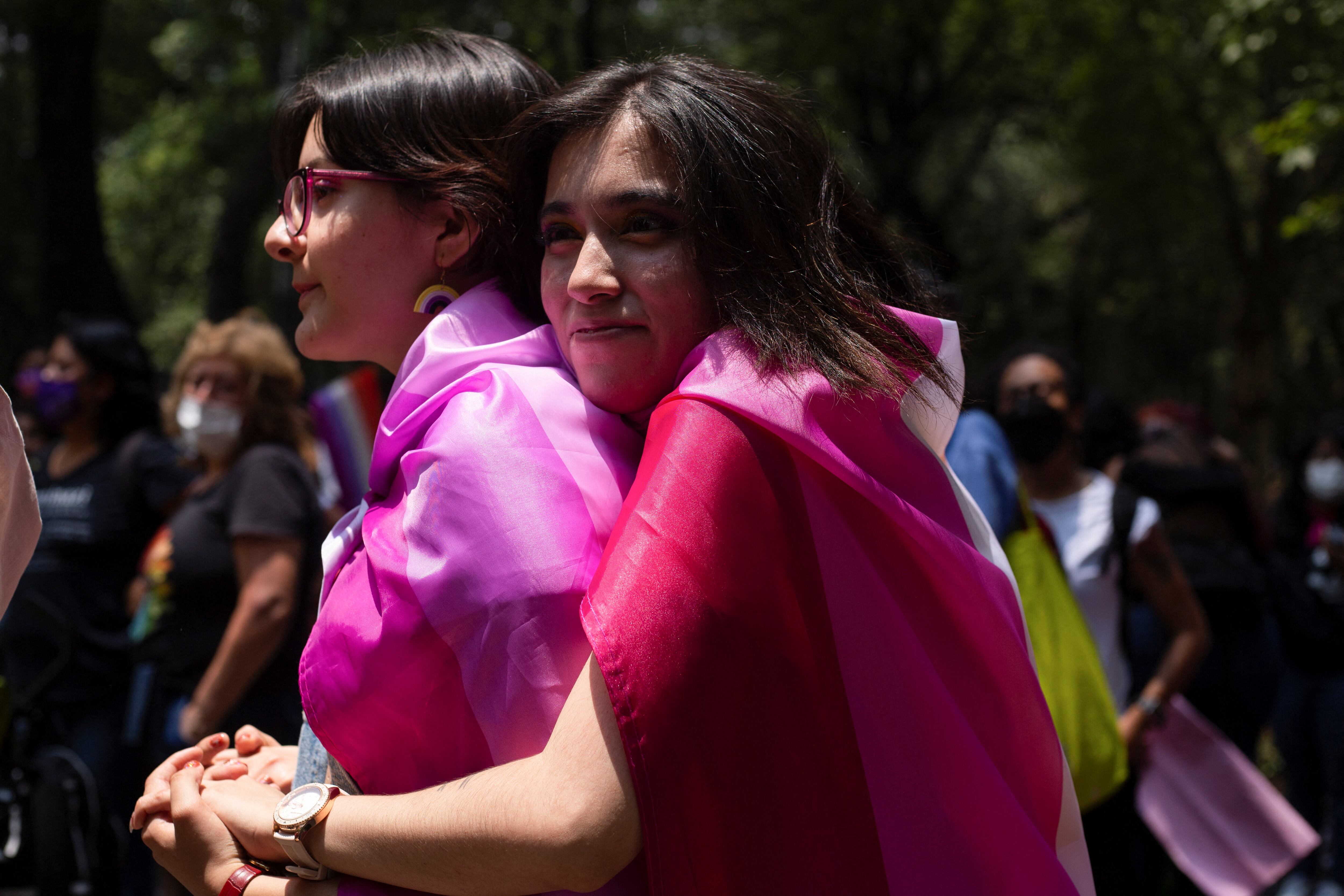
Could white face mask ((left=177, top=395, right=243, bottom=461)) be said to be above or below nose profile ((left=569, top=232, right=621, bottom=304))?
below

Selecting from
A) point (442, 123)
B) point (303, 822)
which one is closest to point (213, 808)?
point (303, 822)

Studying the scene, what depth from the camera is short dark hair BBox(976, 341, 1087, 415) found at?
4.54 meters

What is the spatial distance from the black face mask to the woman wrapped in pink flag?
2883 mm

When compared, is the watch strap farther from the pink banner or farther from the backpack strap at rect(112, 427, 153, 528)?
the backpack strap at rect(112, 427, 153, 528)

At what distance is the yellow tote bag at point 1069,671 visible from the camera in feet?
11.6

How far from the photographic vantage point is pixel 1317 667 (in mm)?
5664

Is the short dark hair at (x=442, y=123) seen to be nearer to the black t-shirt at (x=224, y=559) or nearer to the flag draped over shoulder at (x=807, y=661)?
the flag draped over shoulder at (x=807, y=661)

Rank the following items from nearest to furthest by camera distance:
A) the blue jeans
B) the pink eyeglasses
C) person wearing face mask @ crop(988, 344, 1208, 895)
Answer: the pink eyeglasses < person wearing face mask @ crop(988, 344, 1208, 895) < the blue jeans

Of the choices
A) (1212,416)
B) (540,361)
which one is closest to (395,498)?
(540,361)

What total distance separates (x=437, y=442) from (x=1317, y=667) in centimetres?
533

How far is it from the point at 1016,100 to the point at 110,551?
16102 millimetres

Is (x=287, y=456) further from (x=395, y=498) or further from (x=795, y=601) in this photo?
(x=795, y=601)

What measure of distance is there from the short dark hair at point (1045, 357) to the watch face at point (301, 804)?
3.35m

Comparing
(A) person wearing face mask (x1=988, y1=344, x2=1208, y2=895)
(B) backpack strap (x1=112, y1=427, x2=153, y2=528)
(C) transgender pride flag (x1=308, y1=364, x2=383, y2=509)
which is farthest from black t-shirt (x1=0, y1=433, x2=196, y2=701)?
(A) person wearing face mask (x1=988, y1=344, x2=1208, y2=895)
